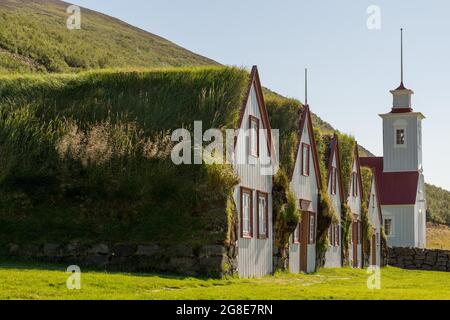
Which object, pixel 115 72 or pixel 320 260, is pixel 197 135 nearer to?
pixel 115 72

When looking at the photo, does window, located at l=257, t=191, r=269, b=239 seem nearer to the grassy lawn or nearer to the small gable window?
the small gable window

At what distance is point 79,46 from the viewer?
336 feet

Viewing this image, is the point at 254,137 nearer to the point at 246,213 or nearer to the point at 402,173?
the point at 246,213

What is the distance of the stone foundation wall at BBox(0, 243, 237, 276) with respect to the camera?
24.6 meters

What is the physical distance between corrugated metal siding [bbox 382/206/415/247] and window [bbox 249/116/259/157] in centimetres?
3666

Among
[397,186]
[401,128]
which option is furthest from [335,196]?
[401,128]

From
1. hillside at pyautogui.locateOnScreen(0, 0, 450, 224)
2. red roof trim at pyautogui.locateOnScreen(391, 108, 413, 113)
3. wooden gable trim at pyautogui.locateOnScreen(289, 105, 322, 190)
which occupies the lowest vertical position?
wooden gable trim at pyautogui.locateOnScreen(289, 105, 322, 190)

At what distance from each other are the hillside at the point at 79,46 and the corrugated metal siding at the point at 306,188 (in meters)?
6.58

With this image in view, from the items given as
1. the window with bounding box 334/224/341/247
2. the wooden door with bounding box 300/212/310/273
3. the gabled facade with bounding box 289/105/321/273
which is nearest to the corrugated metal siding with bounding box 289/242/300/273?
the gabled facade with bounding box 289/105/321/273

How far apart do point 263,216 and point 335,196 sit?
13990 millimetres

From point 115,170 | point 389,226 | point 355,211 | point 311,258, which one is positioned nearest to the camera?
point 115,170

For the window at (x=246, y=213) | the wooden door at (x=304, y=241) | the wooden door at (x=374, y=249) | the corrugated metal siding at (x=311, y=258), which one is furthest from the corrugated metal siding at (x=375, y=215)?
the window at (x=246, y=213)
